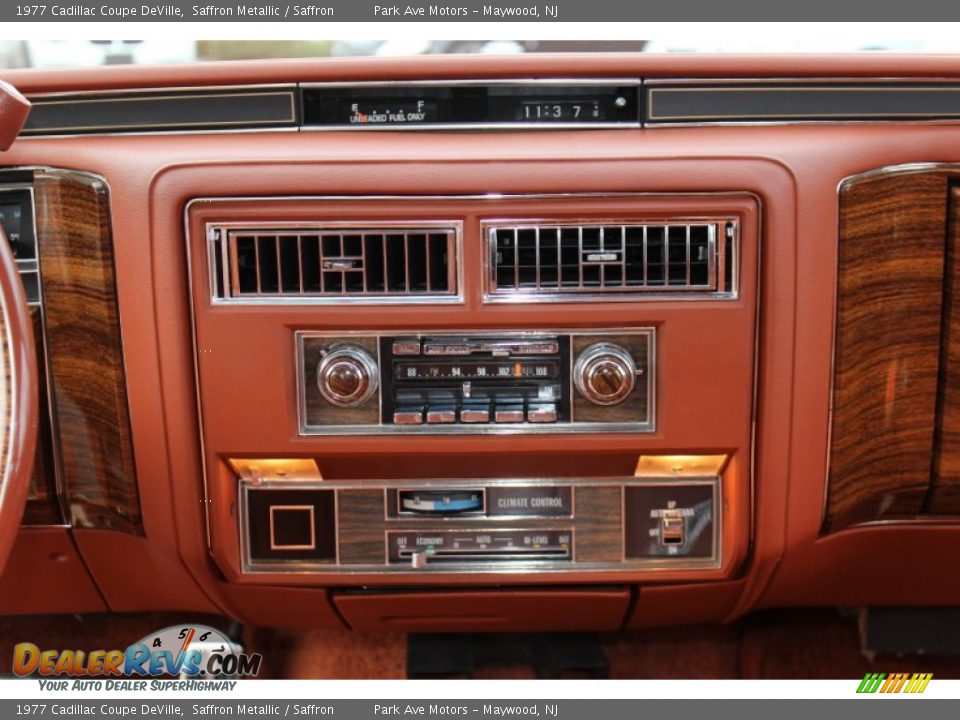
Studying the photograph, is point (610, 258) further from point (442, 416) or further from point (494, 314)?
point (442, 416)

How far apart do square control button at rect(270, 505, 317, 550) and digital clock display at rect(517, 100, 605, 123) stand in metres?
0.75

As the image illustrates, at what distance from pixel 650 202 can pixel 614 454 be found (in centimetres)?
41

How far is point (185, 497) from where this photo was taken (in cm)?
131

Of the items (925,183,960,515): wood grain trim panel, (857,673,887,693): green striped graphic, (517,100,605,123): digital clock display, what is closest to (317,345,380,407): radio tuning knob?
(517,100,605,123): digital clock display

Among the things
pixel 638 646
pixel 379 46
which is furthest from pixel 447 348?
pixel 638 646

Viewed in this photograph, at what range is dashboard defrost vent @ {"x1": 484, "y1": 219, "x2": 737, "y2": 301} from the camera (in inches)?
47.8

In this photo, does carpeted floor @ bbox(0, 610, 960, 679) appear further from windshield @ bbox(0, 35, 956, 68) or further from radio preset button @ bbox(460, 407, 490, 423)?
windshield @ bbox(0, 35, 956, 68)

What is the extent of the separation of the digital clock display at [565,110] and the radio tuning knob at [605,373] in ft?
1.17

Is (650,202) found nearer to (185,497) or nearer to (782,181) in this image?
(782,181)

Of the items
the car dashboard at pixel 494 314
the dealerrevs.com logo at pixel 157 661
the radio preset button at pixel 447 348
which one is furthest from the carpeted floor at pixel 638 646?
the radio preset button at pixel 447 348

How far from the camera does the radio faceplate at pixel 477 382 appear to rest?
A: 1248 millimetres
